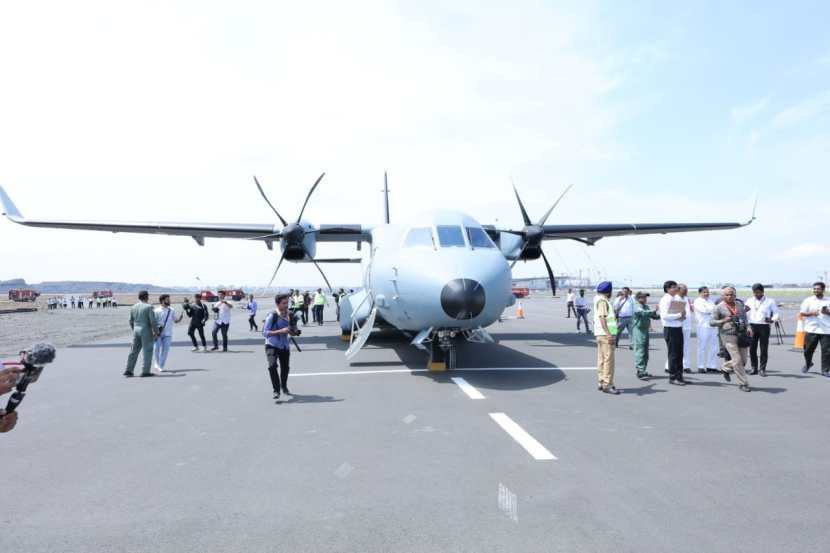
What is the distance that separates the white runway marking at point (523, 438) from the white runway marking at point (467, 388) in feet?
3.60

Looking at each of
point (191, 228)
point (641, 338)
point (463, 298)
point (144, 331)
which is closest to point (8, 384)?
point (463, 298)

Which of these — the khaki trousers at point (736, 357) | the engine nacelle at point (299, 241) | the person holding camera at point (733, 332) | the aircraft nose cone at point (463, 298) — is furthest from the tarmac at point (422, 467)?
the engine nacelle at point (299, 241)

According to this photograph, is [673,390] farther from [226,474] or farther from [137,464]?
[137,464]

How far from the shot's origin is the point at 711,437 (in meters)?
5.44

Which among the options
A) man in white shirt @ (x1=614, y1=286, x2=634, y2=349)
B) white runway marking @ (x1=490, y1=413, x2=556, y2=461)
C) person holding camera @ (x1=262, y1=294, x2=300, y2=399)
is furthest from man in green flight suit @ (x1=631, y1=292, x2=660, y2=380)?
person holding camera @ (x1=262, y1=294, x2=300, y2=399)

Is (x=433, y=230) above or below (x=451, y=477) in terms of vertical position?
above

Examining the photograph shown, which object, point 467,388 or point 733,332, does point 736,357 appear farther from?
point 467,388

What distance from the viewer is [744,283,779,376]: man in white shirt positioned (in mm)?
9500

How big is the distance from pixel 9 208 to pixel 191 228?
5.58 metres

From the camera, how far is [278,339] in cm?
742

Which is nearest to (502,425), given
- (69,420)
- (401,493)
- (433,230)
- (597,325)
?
(401,493)

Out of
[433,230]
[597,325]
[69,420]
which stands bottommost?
[69,420]

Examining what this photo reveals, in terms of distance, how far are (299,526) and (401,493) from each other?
2.97 feet

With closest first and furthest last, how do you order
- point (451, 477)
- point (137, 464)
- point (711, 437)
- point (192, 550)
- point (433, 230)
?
point (192, 550) → point (451, 477) → point (137, 464) → point (711, 437) → point (433, 230)
